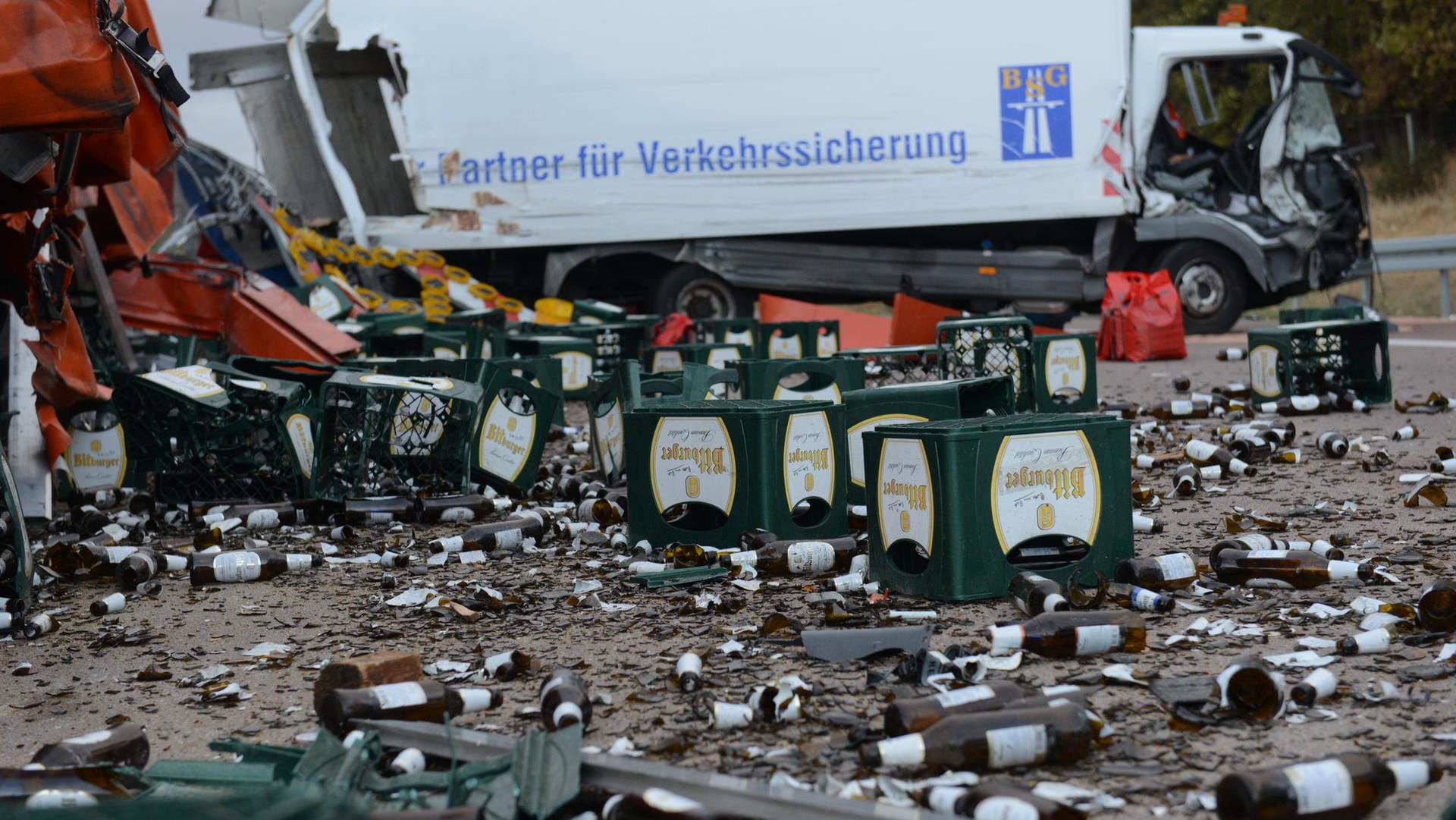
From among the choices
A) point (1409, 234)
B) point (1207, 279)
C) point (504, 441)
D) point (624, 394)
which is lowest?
point (504, 441)

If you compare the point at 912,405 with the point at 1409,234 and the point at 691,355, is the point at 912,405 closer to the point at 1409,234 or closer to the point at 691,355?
the point at 691,355

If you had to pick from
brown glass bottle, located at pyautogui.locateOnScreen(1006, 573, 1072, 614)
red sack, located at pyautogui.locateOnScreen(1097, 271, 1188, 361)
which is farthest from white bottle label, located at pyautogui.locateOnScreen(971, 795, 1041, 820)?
red sack, located at pyautogui.locateOnScreen(1097, 271, 1188, 361)

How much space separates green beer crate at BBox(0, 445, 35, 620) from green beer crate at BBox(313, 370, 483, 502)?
200 centimetres

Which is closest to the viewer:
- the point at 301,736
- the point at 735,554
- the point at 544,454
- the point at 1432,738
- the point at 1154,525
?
the point at 1432,738

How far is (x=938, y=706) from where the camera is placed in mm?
3344

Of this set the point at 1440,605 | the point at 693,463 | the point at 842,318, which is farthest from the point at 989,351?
the point at 842,318

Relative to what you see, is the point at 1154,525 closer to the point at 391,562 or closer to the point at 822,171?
the point at 391,562

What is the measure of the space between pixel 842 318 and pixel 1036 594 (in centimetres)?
1244

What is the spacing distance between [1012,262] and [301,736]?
14651mm

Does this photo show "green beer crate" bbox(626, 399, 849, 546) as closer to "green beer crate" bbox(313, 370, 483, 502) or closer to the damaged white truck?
"green beer crate" bbox(313, 370, 483, 502)

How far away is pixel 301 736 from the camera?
3.65 metres

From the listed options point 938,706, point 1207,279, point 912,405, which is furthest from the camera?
point 1207,279

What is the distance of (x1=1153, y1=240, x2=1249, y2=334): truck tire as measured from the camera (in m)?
16.9

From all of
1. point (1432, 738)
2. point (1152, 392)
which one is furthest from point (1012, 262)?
point (1432, 738)
